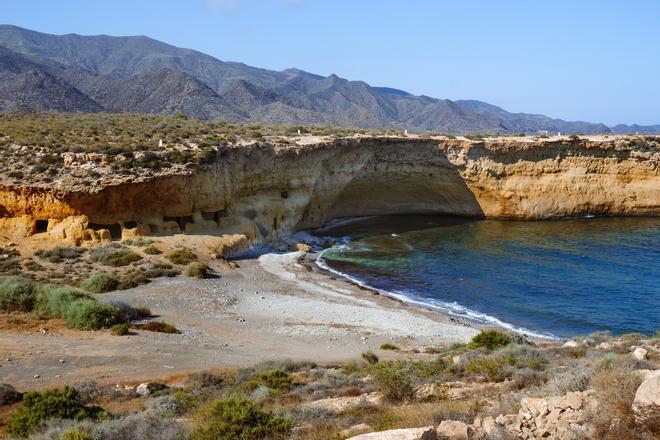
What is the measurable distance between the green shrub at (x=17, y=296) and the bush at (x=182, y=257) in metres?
8.47

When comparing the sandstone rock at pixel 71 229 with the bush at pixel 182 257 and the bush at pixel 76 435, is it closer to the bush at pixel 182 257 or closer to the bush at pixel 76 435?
the bush at pixel 182 257

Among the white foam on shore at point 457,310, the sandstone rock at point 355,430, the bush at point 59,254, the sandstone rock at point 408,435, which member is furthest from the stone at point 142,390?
the bush at point 59,254

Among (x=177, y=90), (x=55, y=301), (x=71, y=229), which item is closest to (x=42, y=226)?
(x=71, y=229)

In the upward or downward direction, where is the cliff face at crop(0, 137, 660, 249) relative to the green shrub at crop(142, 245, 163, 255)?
upward

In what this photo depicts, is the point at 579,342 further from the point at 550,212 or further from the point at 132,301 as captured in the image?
the point at 550,212

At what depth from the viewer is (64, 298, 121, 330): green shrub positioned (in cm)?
1866

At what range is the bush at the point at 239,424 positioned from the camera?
879cm

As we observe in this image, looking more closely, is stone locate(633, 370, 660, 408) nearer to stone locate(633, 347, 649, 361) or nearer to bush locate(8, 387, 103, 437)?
stone locate(633, 347, 649, 361)

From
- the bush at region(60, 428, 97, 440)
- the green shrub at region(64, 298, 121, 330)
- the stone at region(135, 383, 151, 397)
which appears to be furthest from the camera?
the green shrub at region(64, 298, 121, 330)

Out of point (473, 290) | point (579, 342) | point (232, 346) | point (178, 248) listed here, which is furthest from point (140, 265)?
point (579, 342)

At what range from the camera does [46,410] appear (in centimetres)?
1071

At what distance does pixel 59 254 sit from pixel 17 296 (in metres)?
7.52

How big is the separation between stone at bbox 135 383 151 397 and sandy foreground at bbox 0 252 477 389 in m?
0.98

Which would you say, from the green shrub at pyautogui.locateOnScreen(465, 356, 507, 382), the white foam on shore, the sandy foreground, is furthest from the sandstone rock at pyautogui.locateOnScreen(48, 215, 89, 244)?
the green shrub at pyautogui.locateOnScreen(465, 356, 507, 382)
